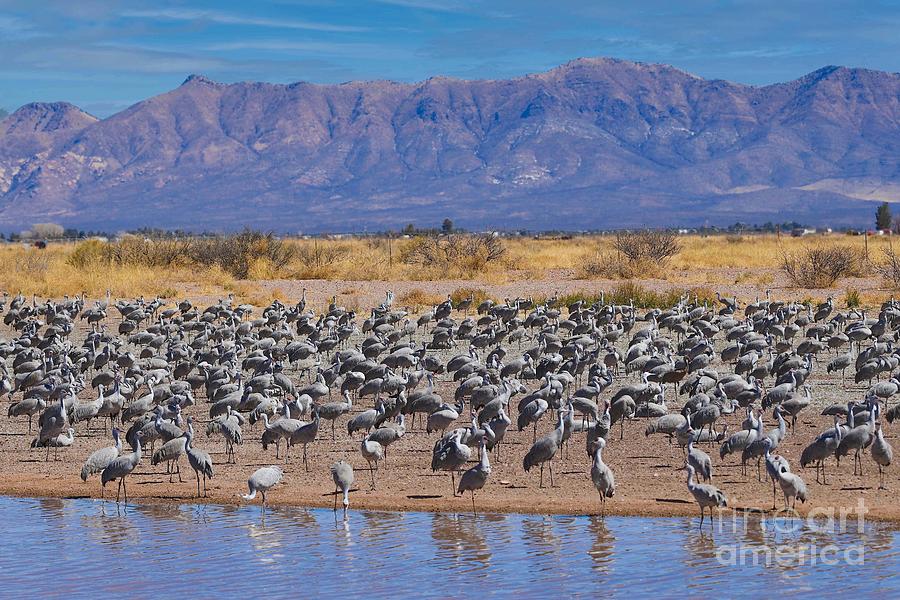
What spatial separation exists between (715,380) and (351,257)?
46492mm

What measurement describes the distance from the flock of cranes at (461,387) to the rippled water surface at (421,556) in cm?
65

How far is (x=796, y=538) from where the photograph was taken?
16.1 m

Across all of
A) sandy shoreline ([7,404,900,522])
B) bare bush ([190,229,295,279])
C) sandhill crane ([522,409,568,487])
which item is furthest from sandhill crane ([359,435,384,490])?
bare bush ([190,229,295,279])

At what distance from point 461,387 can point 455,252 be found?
130ft

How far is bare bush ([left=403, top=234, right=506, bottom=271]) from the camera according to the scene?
199ft

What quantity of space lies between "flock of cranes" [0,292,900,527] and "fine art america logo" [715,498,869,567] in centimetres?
36

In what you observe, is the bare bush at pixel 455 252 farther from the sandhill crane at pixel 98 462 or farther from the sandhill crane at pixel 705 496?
the sandhill crane at pixel 705 496

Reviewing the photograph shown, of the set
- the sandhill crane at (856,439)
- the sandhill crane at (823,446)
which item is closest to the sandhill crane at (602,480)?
the sandhill crane at (823,446)

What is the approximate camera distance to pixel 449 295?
49188 millimetres

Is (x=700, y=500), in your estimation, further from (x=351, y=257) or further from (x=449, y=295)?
(x=351, y=257)

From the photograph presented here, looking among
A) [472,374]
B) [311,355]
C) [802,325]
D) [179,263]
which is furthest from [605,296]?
[179,263]

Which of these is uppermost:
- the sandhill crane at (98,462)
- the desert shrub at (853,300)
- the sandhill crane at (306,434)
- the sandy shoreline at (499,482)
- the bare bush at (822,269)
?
the bare bush at (822,269)

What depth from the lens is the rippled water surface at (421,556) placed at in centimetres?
1504

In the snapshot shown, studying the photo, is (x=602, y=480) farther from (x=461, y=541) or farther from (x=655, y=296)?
(x=655, y=296)
